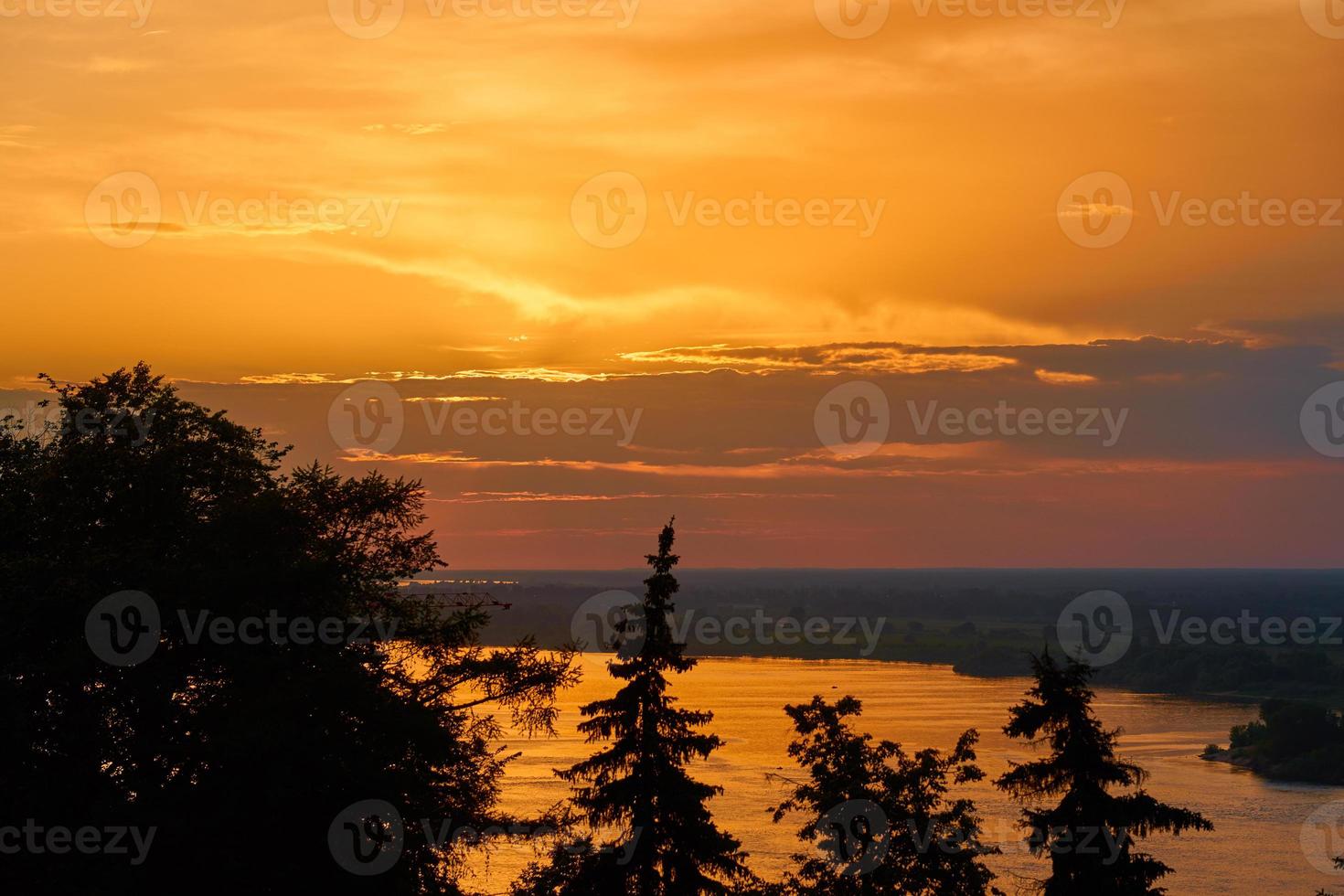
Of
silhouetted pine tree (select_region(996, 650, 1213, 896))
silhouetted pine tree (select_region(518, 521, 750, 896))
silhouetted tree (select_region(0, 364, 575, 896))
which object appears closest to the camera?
silhouetted tree (select_region(0, 364, 575, 896))

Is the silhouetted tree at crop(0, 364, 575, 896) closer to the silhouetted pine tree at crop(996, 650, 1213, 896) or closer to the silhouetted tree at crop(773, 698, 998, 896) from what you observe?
the silhouetted tree at crop(773, 698, 998, 896)

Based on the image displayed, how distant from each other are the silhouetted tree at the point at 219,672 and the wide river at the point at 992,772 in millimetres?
12461

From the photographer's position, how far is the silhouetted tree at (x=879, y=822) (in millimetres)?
27234

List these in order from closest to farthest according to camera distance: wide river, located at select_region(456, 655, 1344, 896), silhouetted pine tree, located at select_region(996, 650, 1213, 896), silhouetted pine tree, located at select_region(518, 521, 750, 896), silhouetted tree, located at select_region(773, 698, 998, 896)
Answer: silhouetted pine tree, located at select_region(996, 650, 1213, 896), silhouetted pine tree, located at select_region(518, 521, 750, 896), silhouetted tree, located at select_region(773, 698, 998, 896), wide river, located at select_region(456, 655, 1344, 896)

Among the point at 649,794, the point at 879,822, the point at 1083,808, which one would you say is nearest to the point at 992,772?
the point at 879,822

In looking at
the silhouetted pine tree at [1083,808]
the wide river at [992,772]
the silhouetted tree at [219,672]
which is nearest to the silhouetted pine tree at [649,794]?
the silhouetted tree at [219,672]

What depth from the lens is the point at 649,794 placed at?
1014 inches

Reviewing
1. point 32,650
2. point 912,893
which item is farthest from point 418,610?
point 912,893

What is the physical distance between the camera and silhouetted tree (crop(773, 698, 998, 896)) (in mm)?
27234

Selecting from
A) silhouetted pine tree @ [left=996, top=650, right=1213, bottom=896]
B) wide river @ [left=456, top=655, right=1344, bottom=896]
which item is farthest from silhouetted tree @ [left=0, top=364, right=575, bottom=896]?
wide river @ [left=456, top=655, right=1344, bottom=896]

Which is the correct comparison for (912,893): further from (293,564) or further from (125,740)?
(125,740)

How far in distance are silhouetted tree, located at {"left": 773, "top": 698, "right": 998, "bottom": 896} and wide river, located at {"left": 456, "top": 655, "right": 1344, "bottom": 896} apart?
13.2 metres

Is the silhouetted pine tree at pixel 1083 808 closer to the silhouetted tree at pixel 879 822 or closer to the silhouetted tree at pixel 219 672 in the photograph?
the silhouetted tree at pixel 879 822

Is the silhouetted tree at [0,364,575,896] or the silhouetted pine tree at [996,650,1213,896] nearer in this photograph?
the silhouetted tree at [0,364,575,896]
